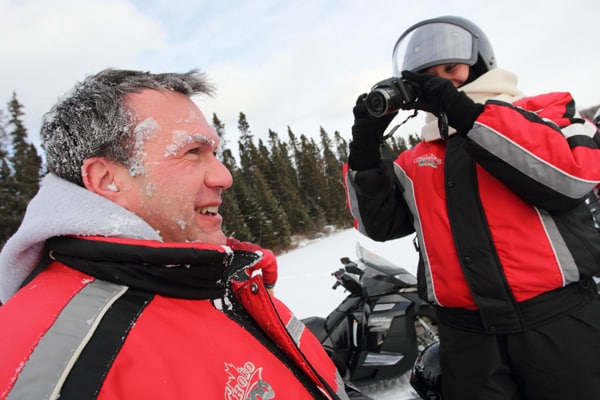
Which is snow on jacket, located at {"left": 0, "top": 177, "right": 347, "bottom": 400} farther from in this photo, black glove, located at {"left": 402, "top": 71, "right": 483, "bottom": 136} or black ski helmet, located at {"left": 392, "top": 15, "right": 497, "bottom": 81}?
black ski helmet, located at {"left": 392, "top": 15, "right": 497, "bottom": 81}

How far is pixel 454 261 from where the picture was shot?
1.59 m

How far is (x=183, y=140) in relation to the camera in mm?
1140

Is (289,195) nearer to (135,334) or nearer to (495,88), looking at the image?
(495,88)

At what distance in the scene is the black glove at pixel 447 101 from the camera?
148 cm

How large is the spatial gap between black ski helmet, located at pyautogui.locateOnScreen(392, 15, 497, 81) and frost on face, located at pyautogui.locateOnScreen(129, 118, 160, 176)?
143 centimetres

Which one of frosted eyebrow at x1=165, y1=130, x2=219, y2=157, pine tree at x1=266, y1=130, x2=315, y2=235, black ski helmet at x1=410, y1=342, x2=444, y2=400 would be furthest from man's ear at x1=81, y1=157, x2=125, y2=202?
→ pine tree at x1=266, y1=130, x2=315, y2=235

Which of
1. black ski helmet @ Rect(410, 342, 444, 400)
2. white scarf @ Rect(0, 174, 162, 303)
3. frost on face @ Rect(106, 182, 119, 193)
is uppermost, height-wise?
frost on face @ Rect(106, 182, 119, 193)

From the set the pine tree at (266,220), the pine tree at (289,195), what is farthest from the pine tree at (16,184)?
the pine tree at (289,195)

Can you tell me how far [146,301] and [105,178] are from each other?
17.3 inches

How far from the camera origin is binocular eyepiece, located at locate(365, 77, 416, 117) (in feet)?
5.23

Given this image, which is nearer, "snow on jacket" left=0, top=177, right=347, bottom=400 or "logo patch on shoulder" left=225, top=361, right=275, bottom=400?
"snow on jacket" left=0, top=177, right=347, bottom=400

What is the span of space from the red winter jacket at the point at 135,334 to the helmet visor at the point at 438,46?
1536mm

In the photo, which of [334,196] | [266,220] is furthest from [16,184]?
[334,196]

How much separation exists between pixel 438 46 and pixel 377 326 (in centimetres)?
243
